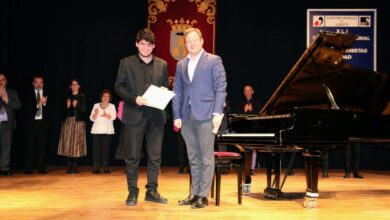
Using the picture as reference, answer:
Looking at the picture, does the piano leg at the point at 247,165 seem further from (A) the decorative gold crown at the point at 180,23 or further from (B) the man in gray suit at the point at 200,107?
(A) the decorative gold crown at the point at 180,23

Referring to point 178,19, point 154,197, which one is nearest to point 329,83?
point 154,197

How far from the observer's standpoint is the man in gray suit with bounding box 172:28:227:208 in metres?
4.34

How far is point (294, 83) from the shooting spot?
4.93 meters

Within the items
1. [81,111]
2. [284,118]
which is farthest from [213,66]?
[81,111]

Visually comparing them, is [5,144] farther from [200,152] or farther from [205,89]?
[205,89]

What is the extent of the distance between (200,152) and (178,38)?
5620 mm

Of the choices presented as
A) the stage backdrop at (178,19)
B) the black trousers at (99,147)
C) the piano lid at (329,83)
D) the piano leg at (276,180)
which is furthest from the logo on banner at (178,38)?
the piano leg at (276,180)

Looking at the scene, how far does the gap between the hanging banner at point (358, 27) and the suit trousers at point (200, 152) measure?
19.8 ft

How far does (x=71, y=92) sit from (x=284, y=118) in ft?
16.2

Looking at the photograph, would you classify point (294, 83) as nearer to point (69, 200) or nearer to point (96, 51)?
point (69, 200)

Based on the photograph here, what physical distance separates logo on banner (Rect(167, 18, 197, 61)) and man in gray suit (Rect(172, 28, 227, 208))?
5.25m

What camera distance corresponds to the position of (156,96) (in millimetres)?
4418

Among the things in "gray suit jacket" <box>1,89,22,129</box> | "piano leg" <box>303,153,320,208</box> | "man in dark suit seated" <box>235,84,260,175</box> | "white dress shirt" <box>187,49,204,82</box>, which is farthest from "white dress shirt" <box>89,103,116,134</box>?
"piano leg" <box>303,153,320,208</box>

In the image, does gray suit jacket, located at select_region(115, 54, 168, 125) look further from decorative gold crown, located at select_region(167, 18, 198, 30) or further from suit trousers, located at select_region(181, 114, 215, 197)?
decorative gold crown, located at select_region(167, 18, 198, 30)
